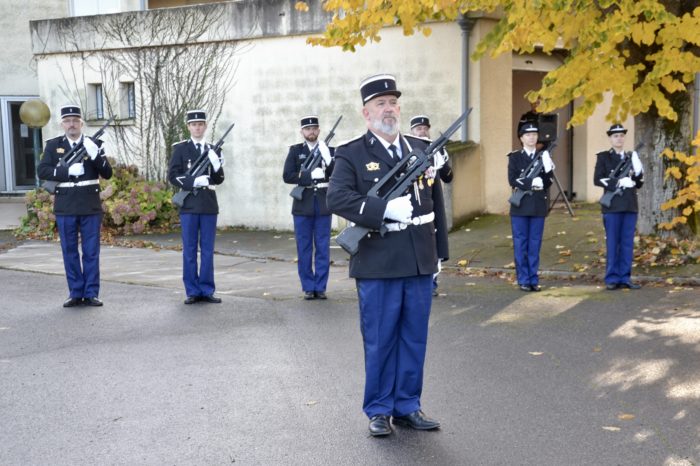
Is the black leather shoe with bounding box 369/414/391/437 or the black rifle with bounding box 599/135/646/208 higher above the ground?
the black rifle with bounding box 599/135/646/208

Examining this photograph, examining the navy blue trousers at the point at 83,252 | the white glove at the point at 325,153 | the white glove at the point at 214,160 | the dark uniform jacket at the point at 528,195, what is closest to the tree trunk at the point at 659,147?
the dark uniform jacket at the point at 528,195

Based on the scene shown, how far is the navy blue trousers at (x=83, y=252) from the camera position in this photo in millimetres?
10734

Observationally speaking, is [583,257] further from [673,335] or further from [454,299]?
[673,335]

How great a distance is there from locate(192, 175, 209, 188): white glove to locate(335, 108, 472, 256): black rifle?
5.13 metres

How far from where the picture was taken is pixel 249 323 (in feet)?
31.4

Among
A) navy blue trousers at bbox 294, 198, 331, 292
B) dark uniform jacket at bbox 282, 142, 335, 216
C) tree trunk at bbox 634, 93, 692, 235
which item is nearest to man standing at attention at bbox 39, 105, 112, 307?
dark uniform jacket at bbox 282, 142, 335, 216

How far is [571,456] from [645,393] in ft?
4.92

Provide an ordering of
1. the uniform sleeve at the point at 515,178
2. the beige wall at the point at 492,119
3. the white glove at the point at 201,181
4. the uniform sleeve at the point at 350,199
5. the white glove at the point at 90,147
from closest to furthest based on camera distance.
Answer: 1. the uniform sleeve at the point at 350,199
2. the white glove at the point at 90,147
3. the white glove at the point at 201,181
4. the uniform sleeve at the point at 515,178
5. the beige wall at the point at 492,119

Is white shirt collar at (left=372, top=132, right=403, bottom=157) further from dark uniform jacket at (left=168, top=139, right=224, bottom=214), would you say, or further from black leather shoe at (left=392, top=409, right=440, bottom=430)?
dark uniform jacket at (left=168, top=139, right=224, bottom=214)

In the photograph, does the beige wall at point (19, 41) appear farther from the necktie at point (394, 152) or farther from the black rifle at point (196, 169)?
the necktie at point (394, 152)

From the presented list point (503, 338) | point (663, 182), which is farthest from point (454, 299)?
point (663, 182)

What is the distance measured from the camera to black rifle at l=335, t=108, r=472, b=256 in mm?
5914

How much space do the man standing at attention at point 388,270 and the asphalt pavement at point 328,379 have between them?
0.27 m

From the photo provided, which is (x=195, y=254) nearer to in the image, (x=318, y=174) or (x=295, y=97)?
(x=318, y=174)
